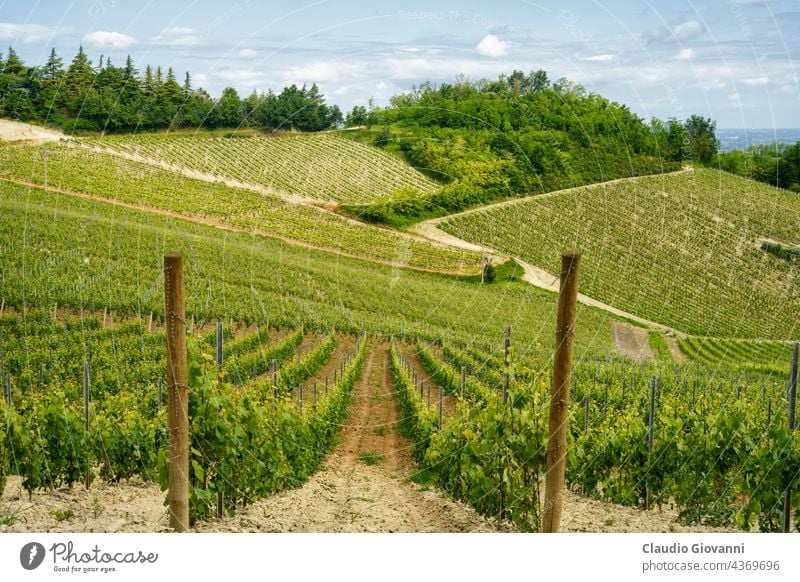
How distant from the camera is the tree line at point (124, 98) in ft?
26.8

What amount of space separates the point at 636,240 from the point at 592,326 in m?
5.15

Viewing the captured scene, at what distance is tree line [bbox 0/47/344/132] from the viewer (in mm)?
8164

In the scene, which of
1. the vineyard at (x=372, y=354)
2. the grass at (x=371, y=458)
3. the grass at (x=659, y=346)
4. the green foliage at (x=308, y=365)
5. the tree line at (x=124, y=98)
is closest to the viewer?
the vineyard at (x=372, y=354)

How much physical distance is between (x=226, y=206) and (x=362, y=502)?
12.0 meters

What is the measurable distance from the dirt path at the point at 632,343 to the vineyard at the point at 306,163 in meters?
6.51

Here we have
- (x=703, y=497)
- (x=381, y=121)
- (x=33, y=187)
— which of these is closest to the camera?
(x=703, y=497)

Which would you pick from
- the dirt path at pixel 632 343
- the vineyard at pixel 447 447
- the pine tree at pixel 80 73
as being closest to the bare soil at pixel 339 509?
the vineyard at pixel 447 447

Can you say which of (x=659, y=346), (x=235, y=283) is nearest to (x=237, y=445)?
(x=235, y=283)

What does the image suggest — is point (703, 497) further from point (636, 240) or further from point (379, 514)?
point (636, 240)

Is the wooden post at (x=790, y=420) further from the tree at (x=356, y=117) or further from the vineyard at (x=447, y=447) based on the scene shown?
the tree at (x=356, y=117)

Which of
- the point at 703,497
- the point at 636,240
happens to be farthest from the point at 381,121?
the point at 636,240

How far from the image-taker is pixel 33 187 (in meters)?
20.6

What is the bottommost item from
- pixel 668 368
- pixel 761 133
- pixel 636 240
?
pixel 668 368
